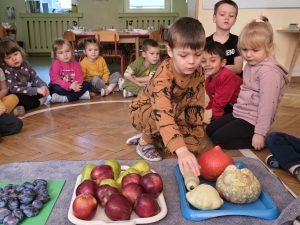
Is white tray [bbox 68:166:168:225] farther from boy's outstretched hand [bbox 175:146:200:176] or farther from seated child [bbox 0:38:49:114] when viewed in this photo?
seated child [bbox 0:38:49:114]

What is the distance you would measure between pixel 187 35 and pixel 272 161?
747mm

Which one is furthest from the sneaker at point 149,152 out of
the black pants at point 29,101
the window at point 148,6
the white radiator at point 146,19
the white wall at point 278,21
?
the window at point 148,6

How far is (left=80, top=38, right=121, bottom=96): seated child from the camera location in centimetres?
318

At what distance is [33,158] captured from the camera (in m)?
1.62

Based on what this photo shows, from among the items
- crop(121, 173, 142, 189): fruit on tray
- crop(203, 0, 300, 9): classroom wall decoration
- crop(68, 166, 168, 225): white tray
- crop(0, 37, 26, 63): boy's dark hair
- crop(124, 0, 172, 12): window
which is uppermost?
crop(124, 0, 172, 12): window

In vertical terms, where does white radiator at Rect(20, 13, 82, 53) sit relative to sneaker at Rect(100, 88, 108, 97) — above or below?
above

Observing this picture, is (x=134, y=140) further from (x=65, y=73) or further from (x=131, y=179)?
(x=65, y=73)

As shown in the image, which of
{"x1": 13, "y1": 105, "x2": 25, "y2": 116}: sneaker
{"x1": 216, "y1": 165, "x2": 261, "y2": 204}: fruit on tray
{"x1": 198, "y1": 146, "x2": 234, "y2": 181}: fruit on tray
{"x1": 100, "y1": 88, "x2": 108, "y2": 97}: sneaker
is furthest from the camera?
{"x1": 100, "y1": 88, "x2": 108, "y2": 97}: sneaker

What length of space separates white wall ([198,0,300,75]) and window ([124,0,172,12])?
9.48 feet

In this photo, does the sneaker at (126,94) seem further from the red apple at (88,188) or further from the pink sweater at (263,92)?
the red apple at (88,188)

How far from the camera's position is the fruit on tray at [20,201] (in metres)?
1.06

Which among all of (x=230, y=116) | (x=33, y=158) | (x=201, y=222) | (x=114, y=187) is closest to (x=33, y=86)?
(x=33, y=158)

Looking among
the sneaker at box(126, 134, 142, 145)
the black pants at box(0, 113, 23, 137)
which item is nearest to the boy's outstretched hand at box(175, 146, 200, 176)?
the sneaker at box(126, 134, 142, 145)

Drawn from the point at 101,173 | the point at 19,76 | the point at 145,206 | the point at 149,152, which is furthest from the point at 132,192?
the point at 19,76
